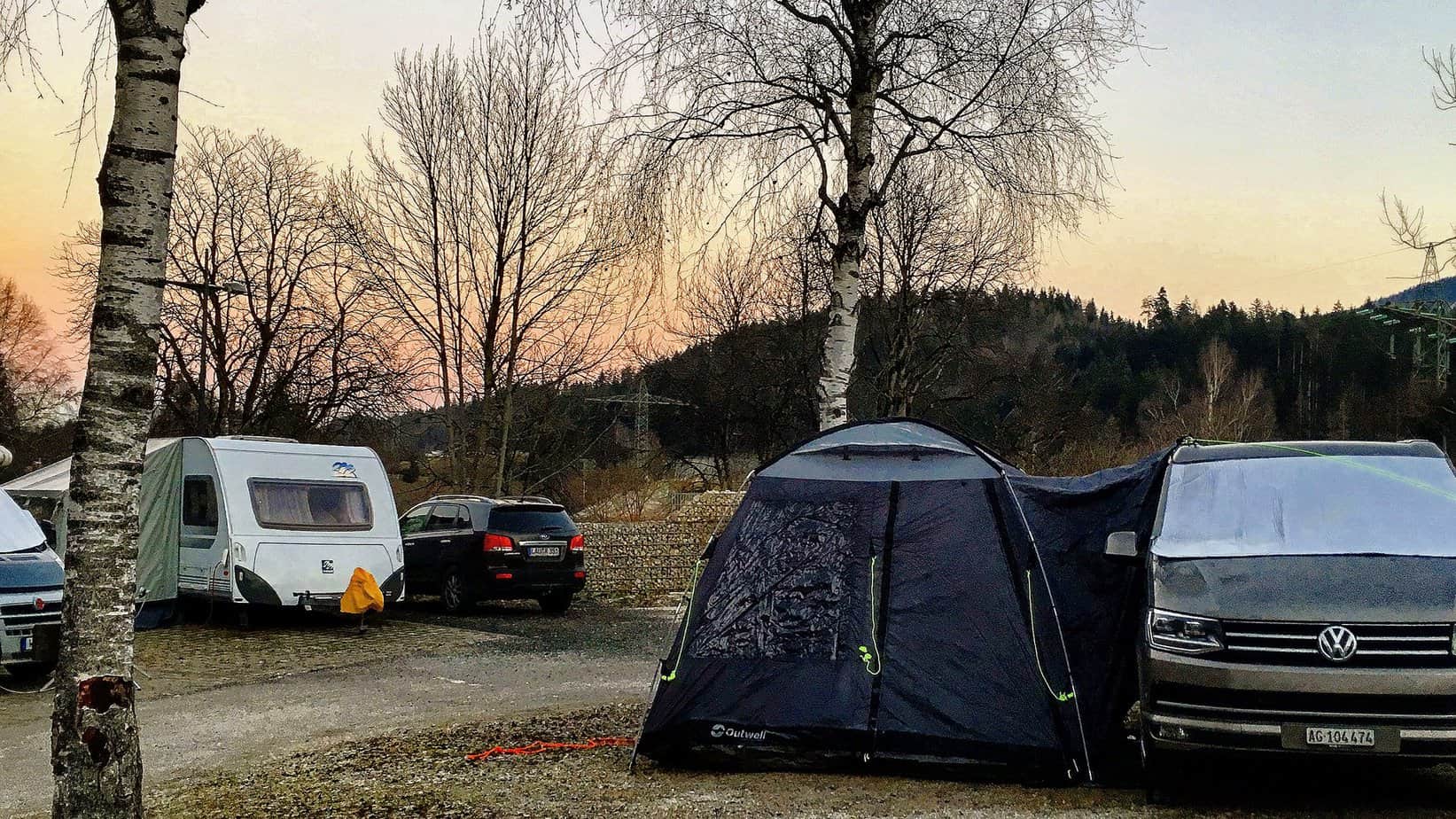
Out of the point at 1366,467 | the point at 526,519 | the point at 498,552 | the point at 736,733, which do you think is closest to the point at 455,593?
the point at 498,552

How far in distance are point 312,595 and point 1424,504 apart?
1330 centimetres

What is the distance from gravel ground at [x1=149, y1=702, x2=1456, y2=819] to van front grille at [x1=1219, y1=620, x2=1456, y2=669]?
87cm

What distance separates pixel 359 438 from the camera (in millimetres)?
32375

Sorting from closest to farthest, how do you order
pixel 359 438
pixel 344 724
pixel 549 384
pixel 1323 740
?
pixel 1323 740 → pixel 344 724 → pixel 549 384 → pixel 359 438

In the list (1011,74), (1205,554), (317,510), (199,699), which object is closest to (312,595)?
(317,510)

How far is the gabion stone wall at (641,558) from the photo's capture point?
2253 cm

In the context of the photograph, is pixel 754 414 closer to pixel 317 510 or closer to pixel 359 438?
pixel 359 438

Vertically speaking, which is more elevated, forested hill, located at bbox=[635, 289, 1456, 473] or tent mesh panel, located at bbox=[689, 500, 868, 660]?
forested hill, located at bbox=[635, 289, 1456, 473]

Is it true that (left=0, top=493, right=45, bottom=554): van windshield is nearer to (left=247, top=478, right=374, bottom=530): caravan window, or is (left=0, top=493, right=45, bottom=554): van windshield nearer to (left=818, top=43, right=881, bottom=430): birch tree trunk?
(left=247, top=478, right=374, bottom=530): caravan window

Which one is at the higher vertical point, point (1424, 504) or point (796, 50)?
point (796, 50)

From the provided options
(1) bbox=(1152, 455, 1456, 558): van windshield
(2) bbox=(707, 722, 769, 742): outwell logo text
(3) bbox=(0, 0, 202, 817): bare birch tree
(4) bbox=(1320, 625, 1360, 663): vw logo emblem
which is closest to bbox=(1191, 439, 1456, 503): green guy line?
(1) bbox=(1152, 455, 1456, 558): van windshield

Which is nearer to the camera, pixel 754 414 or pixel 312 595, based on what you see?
pixel 312 595

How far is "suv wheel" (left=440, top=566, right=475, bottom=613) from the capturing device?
60.6 feet

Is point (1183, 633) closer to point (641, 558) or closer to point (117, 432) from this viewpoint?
point (117, 432)
